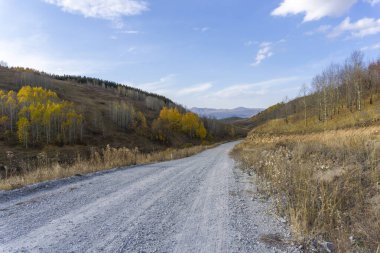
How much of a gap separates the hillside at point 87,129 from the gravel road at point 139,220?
3437 cm

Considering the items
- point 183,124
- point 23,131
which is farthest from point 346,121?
point 183,124

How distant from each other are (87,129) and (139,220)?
303 ft

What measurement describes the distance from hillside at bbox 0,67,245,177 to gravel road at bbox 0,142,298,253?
3437 cm

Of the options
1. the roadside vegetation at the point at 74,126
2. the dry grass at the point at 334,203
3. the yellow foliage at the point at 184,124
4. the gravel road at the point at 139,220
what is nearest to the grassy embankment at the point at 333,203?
the dry grass at the point at 334,203

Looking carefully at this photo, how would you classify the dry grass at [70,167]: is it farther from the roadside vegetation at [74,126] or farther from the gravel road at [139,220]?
the roadside vegetation at [74,126]

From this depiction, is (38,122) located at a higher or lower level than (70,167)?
higher

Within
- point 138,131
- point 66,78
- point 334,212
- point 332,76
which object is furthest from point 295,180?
point 66,78

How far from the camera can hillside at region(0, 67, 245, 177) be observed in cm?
7025

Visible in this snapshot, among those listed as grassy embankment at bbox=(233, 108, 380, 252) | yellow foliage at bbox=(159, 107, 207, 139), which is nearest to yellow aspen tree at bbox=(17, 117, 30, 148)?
yellow foliage at bbox=(159, 107, 207, 139)

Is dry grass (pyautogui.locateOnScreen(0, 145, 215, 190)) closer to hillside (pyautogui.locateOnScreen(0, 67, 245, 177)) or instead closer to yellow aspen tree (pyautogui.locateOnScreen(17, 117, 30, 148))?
hillside (pyautogui.locateOnScreen(0, 67, 245, 177))

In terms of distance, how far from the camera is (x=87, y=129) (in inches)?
3679

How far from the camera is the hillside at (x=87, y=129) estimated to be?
70.2 m

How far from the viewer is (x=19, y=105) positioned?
84750 millimetres

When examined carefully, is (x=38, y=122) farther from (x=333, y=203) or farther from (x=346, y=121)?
(x=333, y=203)
